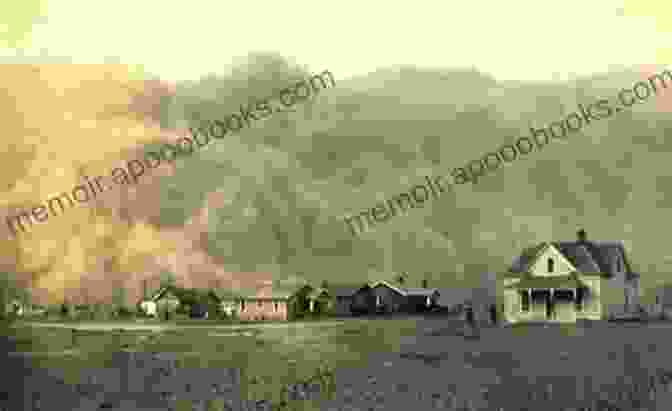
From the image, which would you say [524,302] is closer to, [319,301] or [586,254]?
[586,254]

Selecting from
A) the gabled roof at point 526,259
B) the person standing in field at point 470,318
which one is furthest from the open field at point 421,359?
the gabled roof at point 526,259

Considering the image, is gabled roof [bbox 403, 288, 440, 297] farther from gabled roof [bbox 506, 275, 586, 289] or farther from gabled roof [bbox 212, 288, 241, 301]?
gabled roof [bbox 212, 288, 241, 301]

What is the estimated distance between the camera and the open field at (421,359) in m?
6.54

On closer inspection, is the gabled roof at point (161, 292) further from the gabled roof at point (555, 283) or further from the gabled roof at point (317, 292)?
the gabled roof at point (555, 283)

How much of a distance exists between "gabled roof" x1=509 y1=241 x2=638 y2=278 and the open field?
0.52 m

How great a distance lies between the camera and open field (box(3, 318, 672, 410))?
6539 mm

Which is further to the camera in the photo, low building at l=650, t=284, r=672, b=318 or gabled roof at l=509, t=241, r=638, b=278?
low building at l=650, t=284, r=672, b=318

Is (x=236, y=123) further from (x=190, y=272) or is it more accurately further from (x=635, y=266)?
(x=635, y=266)

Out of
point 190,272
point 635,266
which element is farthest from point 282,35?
point 635,266

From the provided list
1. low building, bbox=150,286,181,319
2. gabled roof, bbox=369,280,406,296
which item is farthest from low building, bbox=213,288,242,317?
gabled roof, bbox=369,280,406,296

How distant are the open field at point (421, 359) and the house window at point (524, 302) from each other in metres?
0.19

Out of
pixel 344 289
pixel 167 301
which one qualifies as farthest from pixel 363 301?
pixel 167 301

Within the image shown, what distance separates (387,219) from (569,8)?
8.18ft

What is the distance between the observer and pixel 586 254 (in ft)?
23.0
